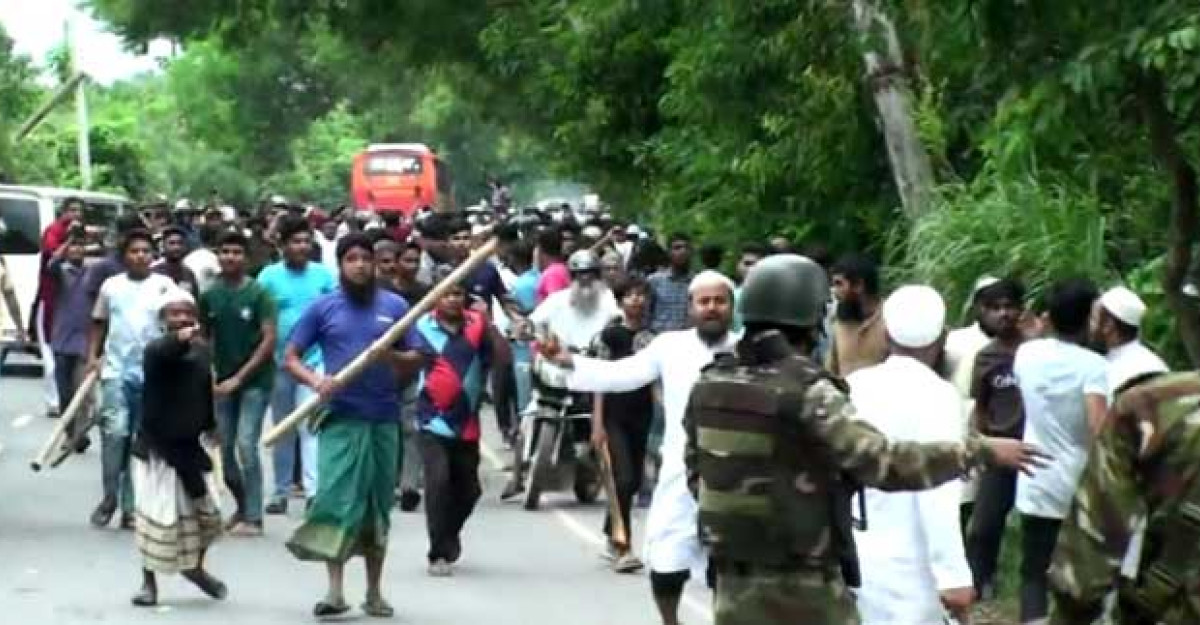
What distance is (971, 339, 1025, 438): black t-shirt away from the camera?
12047 millimetres

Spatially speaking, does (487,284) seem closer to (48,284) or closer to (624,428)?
(48,284)

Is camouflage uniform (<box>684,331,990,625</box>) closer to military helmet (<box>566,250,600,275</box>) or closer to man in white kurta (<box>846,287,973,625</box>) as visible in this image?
man in white kurta (<box>846,287,973,625</box>)

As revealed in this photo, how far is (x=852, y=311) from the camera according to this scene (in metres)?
9.43

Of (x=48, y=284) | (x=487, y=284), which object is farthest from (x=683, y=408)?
(x=48, y=284)

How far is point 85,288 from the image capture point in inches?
784

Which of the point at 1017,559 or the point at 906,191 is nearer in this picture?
the point at 1017,559

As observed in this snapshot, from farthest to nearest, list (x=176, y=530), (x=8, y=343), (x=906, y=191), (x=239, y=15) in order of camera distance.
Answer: (x=239, y=15), (x=8, y=343), (x=906, y=191), (x=176, y=530)

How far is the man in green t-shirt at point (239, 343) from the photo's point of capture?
16.1 m

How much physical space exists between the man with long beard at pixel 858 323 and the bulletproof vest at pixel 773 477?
6.60 feet

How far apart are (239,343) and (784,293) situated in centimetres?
944

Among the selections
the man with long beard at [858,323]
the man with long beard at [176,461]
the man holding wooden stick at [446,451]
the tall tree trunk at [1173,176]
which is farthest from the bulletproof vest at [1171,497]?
the man holding wooden stick at [446,451]

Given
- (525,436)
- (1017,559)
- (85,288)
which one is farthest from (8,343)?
(1017,559)

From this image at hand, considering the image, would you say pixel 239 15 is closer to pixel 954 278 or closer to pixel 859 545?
pixel 954 278

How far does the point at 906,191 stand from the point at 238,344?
4635mm
